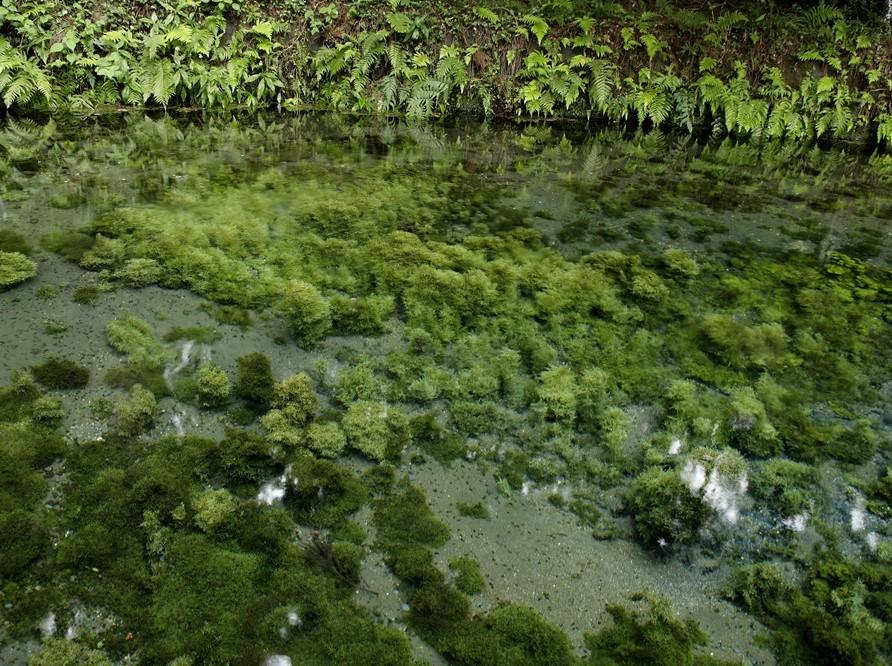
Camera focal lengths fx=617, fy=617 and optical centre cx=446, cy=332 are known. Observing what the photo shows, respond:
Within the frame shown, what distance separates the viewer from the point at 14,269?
226 inches

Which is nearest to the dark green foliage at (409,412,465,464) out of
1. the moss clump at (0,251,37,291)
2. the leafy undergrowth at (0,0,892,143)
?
the moss clump at (0,251,37,291)

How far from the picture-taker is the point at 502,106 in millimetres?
13320

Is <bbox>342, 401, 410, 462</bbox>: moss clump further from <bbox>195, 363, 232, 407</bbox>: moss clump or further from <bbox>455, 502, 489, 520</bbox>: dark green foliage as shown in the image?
<bbox>195, 363, 232, 407</bbox>: moss clump

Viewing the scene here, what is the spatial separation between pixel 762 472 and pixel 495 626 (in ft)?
7.63

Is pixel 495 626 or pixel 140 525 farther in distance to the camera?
pixel 140 525

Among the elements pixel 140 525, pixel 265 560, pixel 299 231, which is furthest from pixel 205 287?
pixel 265 560

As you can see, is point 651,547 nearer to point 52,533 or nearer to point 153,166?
point 52,533

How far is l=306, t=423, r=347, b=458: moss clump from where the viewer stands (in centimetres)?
407

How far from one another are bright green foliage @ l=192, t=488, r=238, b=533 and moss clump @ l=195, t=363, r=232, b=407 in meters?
0.91

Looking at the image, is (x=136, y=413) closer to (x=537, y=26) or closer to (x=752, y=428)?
(x=752, y=428)

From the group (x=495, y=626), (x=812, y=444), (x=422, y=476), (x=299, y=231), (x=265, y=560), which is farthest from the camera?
(x=299, y=231)

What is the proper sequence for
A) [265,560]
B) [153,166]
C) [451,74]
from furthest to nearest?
1. [451,74]
2. [153,166]
3. [265,560]

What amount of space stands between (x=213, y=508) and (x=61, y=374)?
190cm

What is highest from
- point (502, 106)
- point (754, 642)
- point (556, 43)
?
point (556, 43)
